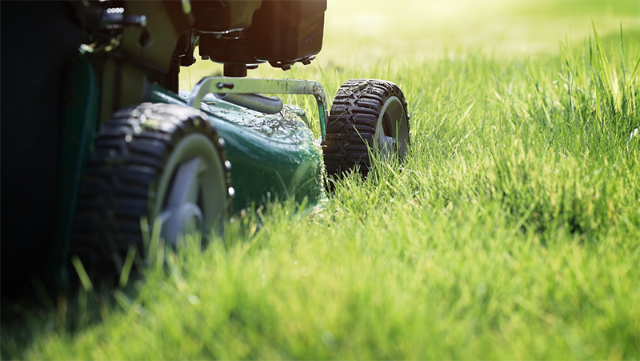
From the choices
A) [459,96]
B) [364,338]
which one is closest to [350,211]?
[364,338]

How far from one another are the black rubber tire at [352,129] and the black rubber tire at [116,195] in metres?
1.34

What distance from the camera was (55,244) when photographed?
1229 mm

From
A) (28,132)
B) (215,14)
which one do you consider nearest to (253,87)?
(215,14)

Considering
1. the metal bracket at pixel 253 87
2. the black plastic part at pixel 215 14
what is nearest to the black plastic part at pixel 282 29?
the metal bracket at pixel 253 87

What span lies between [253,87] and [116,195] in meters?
0.82

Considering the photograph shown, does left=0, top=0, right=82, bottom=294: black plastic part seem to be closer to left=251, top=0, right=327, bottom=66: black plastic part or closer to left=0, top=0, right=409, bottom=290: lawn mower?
left=0, top=0, right=409, bottom=290: lawn mower

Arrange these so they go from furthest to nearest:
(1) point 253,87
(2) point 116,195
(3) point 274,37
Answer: (3) point 274,37
(1) point 253,87
(2) point 116,195

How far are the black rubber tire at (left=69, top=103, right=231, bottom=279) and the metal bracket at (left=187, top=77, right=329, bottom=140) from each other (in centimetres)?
43

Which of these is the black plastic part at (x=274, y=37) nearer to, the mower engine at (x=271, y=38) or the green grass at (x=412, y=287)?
the mower engine at (x=271, y=38)

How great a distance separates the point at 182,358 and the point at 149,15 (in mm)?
834

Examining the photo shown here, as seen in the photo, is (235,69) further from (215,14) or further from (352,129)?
(215,14)

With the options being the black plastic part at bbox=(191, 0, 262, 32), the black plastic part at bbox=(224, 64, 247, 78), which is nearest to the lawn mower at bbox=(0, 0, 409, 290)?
the black plastic part at bbox=(191, 0, 262, 32)

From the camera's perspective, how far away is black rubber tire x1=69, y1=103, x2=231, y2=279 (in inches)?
46.5

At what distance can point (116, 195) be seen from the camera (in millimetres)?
1187
